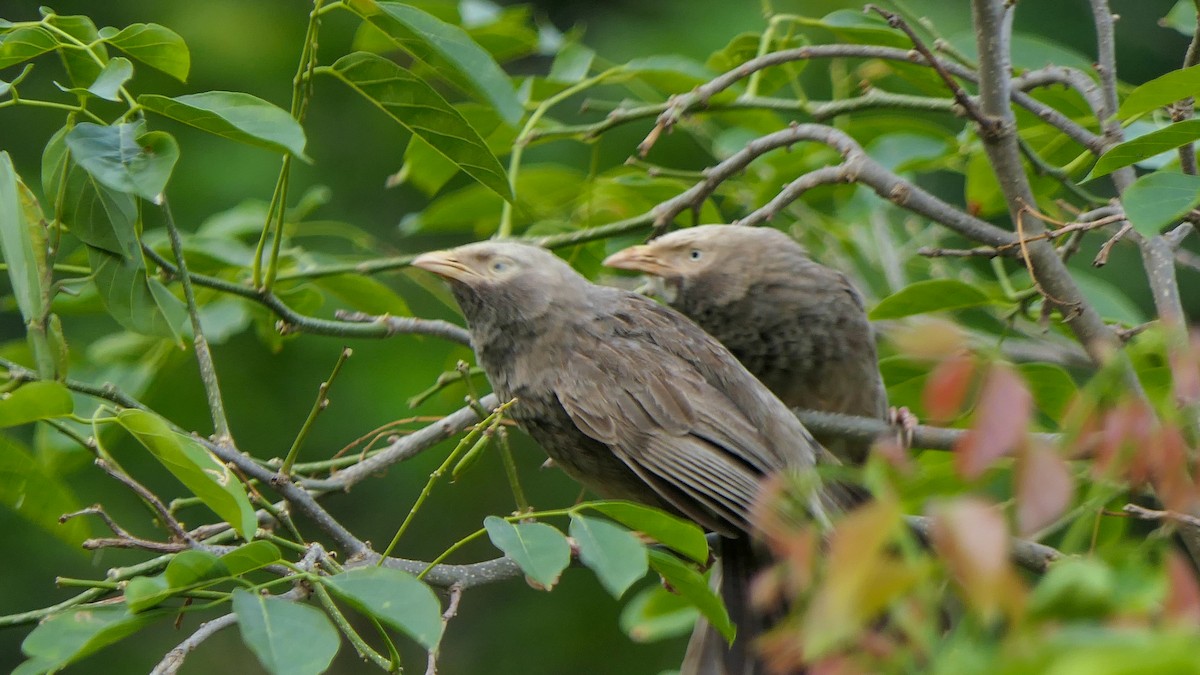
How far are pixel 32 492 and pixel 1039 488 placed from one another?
74.6 inches

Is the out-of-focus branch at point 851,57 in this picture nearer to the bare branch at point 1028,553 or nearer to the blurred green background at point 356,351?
the bare branch at point 1028,553

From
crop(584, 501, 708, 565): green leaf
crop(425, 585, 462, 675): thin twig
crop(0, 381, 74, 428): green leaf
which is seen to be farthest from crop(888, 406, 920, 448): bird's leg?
crop(0, 381, 74, 428): green leaf

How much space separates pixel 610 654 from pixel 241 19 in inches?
183

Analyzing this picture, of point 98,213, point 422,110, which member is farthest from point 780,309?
point 98,213

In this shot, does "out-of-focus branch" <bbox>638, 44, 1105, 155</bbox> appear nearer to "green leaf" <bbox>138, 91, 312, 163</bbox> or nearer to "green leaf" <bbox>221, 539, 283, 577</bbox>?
"green leaf" <bbox>138, 91, 312, 163</bbox>

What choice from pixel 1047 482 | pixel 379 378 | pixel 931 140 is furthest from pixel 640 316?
pixel 379 378

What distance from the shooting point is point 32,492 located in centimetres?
231

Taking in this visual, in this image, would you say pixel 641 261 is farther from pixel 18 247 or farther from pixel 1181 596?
pixel 1181 596

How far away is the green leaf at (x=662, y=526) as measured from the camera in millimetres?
2072

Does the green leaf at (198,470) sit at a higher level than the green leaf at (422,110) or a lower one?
lower

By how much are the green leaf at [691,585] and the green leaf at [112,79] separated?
1.19m

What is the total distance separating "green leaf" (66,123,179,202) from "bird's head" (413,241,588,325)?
1.17 metres

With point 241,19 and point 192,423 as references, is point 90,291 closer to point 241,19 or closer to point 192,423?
Result: point 192,423

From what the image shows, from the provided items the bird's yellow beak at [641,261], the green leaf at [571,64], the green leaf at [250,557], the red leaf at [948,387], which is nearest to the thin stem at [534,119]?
the green leaf at [571,64]
